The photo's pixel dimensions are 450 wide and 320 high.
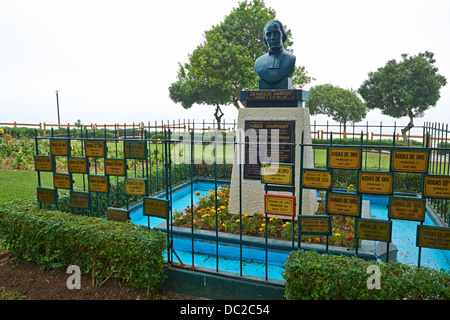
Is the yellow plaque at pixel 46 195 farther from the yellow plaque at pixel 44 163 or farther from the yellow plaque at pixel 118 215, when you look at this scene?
the yellow plaque at pixel 118 215

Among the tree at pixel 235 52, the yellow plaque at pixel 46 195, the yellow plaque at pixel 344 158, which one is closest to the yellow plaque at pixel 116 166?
the yellow plaque at pixel 46 195

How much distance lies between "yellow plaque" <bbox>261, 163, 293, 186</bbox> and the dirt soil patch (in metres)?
1.75

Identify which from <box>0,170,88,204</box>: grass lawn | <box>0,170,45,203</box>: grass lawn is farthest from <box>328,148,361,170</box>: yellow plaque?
<box>0,170,45,203</box>: grass lawn

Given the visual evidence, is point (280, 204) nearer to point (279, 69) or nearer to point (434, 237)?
point (434, 237)

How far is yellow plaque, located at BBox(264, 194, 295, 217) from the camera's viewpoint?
12.3 ft

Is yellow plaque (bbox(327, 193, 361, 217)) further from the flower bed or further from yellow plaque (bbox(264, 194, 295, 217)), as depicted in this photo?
the flower bed

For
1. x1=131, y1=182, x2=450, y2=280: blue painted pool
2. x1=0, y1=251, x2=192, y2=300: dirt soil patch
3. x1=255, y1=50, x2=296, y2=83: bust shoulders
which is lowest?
x1=131, y1=182, x2=450, y2=280: blue painted pool

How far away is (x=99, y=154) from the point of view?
189 inches

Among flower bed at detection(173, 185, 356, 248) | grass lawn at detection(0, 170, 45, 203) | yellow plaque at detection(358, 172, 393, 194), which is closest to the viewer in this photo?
yellow plaque at detection(358, 172, 393, 194)

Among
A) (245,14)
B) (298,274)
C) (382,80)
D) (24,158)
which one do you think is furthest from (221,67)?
(298,274)

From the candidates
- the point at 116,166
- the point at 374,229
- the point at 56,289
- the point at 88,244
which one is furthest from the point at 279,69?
the point at 56,289

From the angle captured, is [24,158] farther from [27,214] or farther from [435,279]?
[435,279]

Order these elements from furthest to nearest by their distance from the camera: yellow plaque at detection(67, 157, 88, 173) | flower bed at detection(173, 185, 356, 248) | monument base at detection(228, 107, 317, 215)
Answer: monument base at detection(228, 107, 317, 215), flower bed at detection(173, 185, 356, 248), yellow plaque at detection(67, 157, 88, 173)

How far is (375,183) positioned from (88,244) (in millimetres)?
3421
